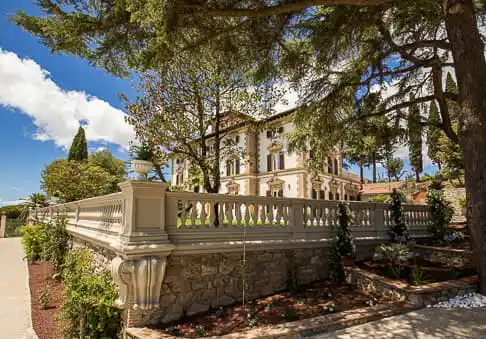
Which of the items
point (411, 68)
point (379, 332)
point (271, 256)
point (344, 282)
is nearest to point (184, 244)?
point (271, 256)

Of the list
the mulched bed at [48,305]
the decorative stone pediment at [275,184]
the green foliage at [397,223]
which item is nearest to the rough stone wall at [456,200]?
the green foliage at [397,223]

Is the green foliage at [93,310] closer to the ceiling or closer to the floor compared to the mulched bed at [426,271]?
closer to the floor

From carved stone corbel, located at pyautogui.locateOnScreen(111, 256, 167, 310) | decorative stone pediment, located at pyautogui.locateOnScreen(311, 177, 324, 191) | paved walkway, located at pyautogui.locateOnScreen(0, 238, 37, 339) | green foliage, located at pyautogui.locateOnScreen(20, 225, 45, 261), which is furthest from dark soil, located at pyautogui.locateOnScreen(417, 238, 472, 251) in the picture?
decorative stone pediment, located at pyautogui.locateOnScreen(311, 177, 324, 191)

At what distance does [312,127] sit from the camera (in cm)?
823

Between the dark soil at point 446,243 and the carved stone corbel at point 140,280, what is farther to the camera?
the dark soil at point 446,243

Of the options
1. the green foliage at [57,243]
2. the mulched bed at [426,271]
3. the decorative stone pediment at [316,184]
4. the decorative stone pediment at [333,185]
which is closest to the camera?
the mulched bed at [426,271]

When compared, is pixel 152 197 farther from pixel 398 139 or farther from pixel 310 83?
pixel 398 139

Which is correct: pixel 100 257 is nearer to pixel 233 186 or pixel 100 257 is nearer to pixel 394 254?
pixel 394 254

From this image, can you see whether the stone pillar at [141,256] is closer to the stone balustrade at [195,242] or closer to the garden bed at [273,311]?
the stone balustrade at [195,242]

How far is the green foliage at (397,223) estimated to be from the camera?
7.69 m

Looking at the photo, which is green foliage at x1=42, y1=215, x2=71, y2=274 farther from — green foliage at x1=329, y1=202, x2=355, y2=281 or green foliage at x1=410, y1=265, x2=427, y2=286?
green foliage at x1=410, y1=265, x2=427, y2=286

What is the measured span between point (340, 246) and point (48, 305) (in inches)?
264

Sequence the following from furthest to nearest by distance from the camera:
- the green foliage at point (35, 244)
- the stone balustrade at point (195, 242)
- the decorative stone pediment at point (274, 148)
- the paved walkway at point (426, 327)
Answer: the decorative stone pediment at point (274, 148) < the green foliage at point (35, 244) < the stone balustrade at point (195, 242) < the paved walkway at point (426, 327)

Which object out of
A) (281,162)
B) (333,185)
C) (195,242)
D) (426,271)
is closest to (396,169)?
(333,185)
